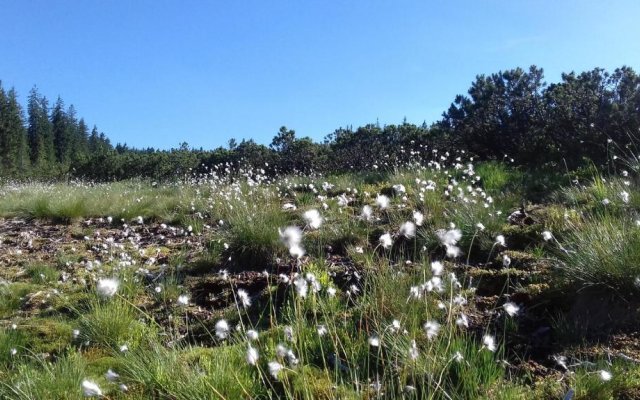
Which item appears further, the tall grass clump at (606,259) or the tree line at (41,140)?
the tree line at (41,140)

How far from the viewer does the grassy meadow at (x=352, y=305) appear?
8.00 ft

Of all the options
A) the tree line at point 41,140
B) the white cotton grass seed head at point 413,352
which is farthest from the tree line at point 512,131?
the tree line at point 41,140

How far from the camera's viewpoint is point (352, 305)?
11.8 ft

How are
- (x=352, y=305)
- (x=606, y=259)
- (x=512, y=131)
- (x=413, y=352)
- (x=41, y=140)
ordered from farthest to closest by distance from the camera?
1. (x=41, y=140)
2. (x=512, y=131)
3. (x=352, y=305)
4. (x=606, y=259)
5. (x=413, y=352)

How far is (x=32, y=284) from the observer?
4973 millimetres

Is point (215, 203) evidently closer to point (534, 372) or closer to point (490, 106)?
point (534, 372)

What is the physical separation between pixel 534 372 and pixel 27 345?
329 centimetres

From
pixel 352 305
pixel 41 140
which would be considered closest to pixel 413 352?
pixel 352 305

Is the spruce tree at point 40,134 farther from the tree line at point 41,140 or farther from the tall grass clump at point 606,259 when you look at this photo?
the tall grass clump at point 606,259

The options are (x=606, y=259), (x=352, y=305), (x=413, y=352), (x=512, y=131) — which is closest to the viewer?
(x=413, y=352)

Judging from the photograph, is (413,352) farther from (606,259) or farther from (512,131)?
(512,131)

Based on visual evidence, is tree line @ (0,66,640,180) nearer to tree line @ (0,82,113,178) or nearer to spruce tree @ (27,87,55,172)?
tree line @ (0,82,113,178)

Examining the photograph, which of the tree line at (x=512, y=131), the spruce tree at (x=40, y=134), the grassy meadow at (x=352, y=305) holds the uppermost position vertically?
the spruce tree at (x=40, y=134)

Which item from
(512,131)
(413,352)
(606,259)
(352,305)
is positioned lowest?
(352,305)
